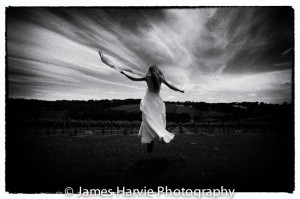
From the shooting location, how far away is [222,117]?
8.18 m

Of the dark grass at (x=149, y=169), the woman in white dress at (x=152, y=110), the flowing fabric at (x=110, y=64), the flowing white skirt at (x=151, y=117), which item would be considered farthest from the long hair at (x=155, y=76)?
the dark grass at (x=149, y=169)

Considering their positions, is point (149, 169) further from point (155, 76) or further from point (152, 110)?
point (155, 76)

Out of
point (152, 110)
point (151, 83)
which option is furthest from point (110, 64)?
point (152, 110)

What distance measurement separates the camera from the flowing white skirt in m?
4.89

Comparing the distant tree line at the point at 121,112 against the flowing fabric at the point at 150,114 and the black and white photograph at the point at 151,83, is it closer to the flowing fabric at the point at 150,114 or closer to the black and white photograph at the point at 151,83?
the black and white photograph at the point at 151,83

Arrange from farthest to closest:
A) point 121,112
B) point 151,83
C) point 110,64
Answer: point 121,112 < point 151,83 < point 110,64

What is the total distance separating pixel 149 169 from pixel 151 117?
1474 millimetres

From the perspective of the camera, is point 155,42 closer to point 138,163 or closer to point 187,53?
point 187,53

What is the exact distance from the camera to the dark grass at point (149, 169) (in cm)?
527

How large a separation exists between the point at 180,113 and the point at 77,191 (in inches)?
172

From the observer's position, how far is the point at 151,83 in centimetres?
509

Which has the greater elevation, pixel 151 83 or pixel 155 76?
pixel 155 76

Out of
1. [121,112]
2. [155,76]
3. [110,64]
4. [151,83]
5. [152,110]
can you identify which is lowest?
Answer: [121,112]

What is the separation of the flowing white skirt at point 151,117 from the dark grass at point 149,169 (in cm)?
111
